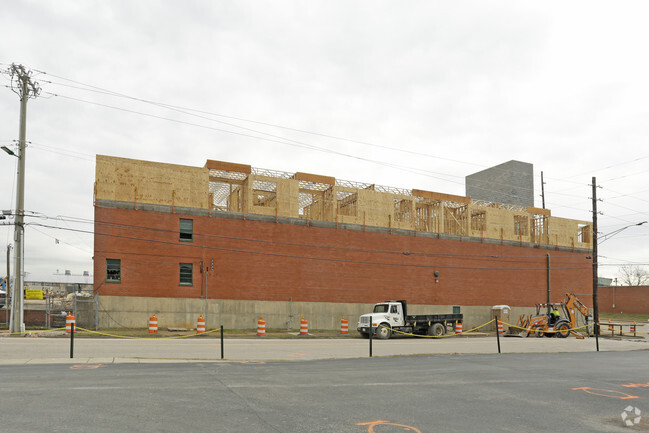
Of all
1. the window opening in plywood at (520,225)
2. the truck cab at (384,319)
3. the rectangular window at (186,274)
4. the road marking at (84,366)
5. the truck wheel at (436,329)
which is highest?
the window opening in plywood at (520,225)

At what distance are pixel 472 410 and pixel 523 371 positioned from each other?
691cm

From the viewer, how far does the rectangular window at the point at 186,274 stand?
121ft

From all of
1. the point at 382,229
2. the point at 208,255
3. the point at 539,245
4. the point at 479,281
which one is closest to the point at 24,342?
the point at 208,255

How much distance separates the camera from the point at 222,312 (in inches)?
1481

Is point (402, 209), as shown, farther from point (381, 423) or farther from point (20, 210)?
point (381, 423)

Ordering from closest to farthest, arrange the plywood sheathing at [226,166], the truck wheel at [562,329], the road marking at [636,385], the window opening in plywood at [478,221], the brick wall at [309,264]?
the road marking at [636,385]
the brick wall at [309,264]
the truck wheel at [562,329]
the plywood sheathing at [226,166]
the window opening in plywood at [478,221]

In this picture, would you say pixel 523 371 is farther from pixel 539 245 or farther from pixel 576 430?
pixel 539 245

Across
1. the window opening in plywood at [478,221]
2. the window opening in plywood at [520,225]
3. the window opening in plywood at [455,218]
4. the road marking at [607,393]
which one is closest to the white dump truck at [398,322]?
the window opening in plywood at [455,218]

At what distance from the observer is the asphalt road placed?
7914mm

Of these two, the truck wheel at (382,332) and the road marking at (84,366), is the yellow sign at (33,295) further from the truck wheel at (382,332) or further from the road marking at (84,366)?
the road marking at (84,366)

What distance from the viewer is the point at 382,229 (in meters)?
45.0

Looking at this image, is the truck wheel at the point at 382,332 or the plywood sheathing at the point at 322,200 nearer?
the truck wheel at the point at 382,332

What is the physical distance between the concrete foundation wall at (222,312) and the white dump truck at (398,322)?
26.8 ft

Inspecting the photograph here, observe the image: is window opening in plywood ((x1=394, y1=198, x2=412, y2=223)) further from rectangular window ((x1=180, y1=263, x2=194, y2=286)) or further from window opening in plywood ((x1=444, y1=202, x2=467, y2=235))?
rectangular window ((x1=180, y1=263, x2=194, y2=286))
